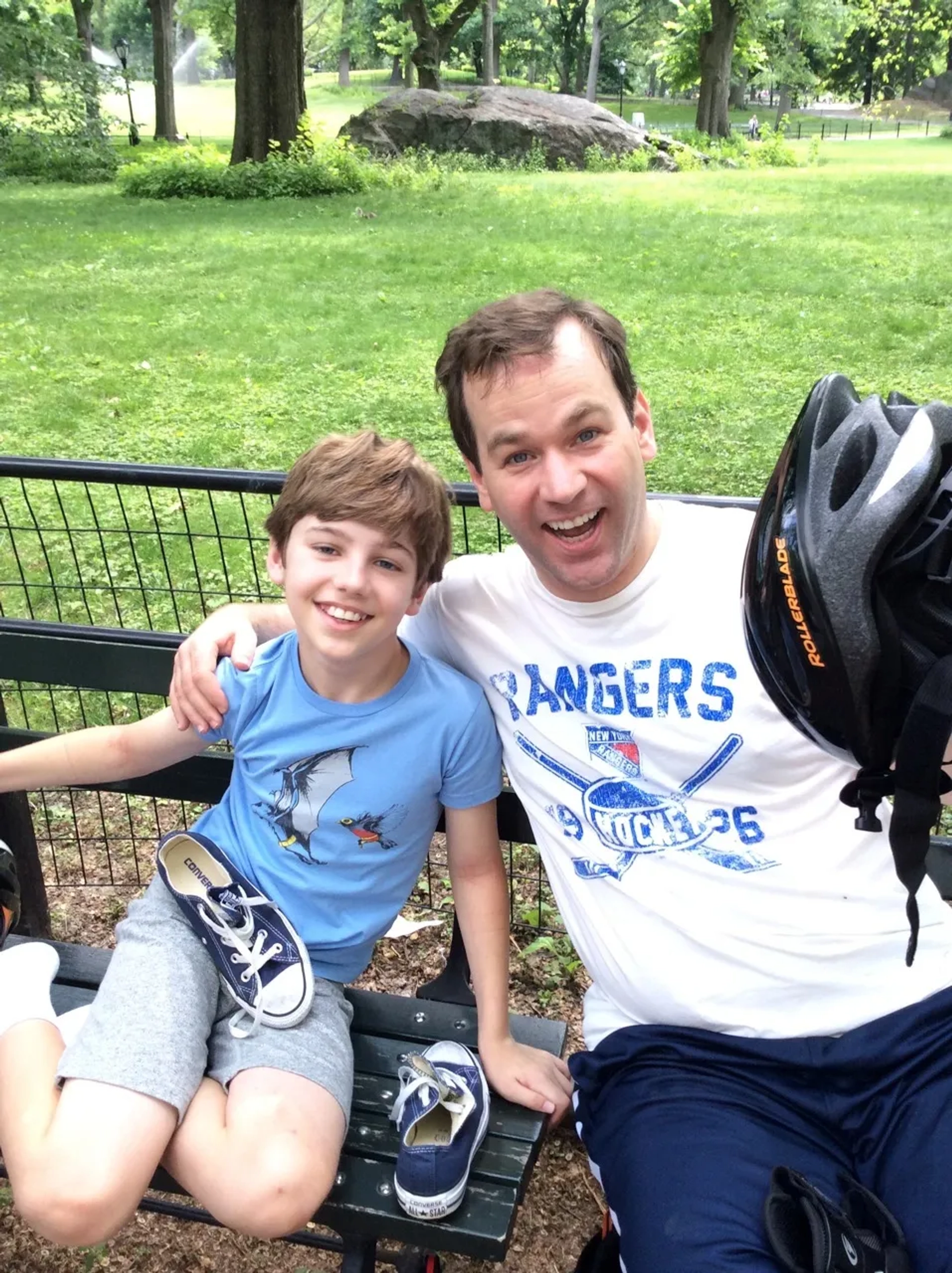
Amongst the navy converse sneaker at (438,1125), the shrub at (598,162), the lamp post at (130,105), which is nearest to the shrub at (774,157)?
the shrub at (598,162)

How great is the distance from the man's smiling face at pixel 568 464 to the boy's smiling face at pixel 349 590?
0.26 meters

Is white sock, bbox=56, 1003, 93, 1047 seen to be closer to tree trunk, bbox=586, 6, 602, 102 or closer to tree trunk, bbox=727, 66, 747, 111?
tree trunk, bbox=586, 6, 602, 102

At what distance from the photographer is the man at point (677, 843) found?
80.0 inches

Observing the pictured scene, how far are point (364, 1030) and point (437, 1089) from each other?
40 cm

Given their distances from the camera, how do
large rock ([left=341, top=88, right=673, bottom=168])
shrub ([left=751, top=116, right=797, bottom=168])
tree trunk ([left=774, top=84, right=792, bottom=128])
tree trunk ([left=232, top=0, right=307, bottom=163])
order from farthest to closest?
tree trunk ([left=774, top=84, right=792, bottom=128])
shrub ([left=751, top=116, right=797, bottom=168])
large rock ([left=341, top=88, right=673, bottom=168])
tree trunk ([left=232, top=0, right=307, bottom=163])

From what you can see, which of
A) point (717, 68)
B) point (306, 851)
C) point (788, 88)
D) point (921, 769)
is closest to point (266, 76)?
point (717, 68)

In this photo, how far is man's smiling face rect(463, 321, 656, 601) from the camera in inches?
83.0

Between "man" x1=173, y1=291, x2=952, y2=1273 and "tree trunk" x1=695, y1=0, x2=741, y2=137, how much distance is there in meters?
33.7

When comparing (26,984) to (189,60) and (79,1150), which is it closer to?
(79,1150)

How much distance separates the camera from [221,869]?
2365 mm

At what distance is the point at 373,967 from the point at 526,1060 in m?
1.26

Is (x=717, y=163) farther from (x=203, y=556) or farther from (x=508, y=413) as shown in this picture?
(x=508, y=413)

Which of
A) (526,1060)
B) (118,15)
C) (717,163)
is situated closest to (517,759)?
(526,1060)

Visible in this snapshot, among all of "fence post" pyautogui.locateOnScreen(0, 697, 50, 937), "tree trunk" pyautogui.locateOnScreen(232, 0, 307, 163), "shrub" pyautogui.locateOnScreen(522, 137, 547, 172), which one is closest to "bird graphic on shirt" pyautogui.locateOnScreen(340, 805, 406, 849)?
"fence post" pyautogui.locateOnScreen(0, 697, 50, 937)
